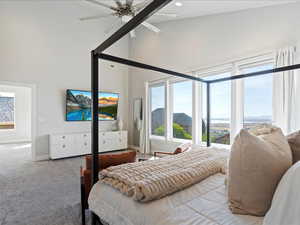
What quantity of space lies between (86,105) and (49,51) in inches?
69.9

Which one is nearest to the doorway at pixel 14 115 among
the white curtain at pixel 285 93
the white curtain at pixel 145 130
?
Answer: the white curtain at pixel 145 130

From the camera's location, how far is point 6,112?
7.70 m

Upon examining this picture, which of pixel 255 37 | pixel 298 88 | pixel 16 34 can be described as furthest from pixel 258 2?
pixel 16 34

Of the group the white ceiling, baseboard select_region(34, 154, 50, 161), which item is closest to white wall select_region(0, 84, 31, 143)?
baseboard select_region(34, 154, 50, 161)

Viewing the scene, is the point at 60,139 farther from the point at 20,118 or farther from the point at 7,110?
the point at 7,110

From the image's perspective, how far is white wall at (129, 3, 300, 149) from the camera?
9.58 ft

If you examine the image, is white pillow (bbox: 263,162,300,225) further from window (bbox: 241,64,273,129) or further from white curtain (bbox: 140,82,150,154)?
white curtain (bbox: 140,82,150,154)

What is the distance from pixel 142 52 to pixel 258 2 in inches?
139

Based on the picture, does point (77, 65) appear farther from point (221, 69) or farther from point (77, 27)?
point (221, 69)

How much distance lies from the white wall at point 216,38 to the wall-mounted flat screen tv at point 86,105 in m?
0.99

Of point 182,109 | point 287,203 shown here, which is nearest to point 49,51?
point 182,109

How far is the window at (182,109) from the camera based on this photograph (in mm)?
4615

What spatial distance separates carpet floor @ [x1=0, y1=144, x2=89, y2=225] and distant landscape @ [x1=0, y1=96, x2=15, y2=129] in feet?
14.0

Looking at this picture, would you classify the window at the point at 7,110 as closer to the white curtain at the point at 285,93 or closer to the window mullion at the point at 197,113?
the window mullion at the point at 197,113
